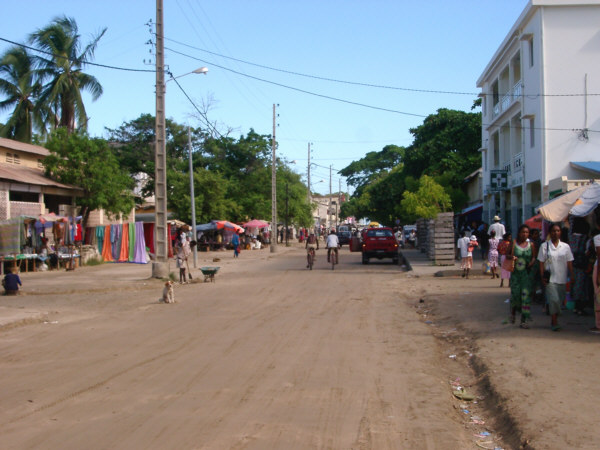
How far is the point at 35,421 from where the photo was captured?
5.82 metres

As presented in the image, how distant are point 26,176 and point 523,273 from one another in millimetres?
25908

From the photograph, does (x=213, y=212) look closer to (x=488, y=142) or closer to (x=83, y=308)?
(x=488, y=142)

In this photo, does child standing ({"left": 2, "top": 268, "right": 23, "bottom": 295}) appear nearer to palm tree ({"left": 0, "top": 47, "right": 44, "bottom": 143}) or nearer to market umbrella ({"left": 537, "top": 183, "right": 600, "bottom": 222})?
market umbrella ({"left": 537, "top": 183, "right": 600, "bottom": 222})

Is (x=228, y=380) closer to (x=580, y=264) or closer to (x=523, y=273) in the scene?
(x=523, y=273)

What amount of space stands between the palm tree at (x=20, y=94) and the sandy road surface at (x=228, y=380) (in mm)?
29109

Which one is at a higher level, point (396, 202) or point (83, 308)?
point (396, 202)

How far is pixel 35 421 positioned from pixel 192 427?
5.18ft

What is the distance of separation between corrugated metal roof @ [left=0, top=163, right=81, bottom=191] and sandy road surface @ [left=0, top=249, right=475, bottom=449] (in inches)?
611

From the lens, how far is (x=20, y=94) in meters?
39.8

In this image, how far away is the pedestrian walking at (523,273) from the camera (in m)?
10.4

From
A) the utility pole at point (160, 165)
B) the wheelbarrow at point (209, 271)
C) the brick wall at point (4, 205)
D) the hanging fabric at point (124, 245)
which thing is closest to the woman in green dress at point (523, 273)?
the wheelbarrow at point (209, 271)

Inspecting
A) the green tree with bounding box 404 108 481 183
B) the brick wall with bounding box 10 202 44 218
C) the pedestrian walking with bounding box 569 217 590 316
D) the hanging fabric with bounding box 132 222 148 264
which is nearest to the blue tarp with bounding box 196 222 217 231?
the hanging fabric with bounding box 132 222 148 264

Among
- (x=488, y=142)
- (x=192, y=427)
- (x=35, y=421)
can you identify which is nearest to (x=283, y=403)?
(x=192, y=427)

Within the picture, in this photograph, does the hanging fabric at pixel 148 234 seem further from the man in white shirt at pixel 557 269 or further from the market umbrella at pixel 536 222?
the man in white shirt at pixel 557 269
